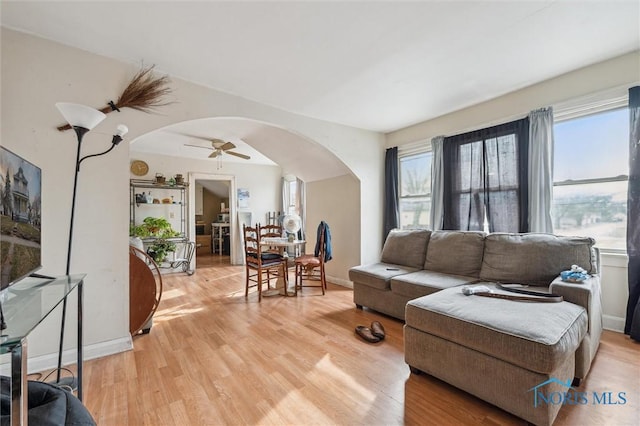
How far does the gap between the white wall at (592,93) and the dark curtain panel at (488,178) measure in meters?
0.18

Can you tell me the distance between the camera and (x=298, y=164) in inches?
183

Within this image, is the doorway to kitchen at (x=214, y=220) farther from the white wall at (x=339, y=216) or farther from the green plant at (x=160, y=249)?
the white wall at (x=339, y=216)

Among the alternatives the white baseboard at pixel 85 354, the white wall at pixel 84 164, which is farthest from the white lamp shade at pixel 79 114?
the white baseboard at pixel 85 354

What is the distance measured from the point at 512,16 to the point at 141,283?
363cm

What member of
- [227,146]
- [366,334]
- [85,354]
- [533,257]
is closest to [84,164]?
[85,354]

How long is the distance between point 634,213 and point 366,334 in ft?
8.32

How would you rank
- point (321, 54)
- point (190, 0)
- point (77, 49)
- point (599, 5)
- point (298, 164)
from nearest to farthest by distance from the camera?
point (190, 0) → point (599, 5) → point (77, 49) → point (321, 54) → point (298, 164)

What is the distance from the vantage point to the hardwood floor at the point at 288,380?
149 cm

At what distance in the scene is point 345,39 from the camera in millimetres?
2053

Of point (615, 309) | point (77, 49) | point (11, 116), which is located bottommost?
point (615, 309)

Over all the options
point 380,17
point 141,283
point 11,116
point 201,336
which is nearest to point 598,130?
point 380,17

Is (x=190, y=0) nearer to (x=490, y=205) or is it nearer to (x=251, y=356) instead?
(x=251, y=356)

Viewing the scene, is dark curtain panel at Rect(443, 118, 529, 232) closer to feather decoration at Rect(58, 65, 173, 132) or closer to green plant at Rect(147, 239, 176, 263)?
feather decoration at Rect(58, 65, 173, 132)

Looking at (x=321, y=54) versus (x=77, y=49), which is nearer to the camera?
(x=77, y=49)
